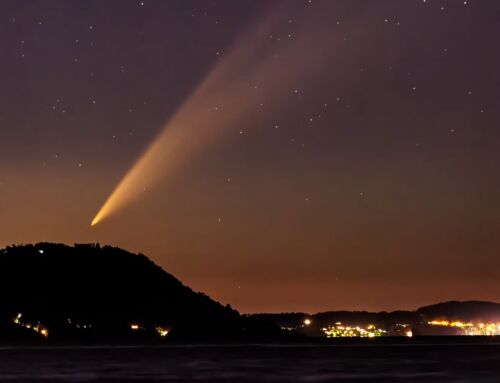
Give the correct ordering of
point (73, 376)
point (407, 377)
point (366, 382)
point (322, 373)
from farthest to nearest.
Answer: point (322, 373)
point (73, 376)
point (407, 377)
point (366, 382)

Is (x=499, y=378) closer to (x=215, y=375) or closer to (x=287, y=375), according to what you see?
(x=287, y=375)

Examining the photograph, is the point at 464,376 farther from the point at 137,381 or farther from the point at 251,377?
the point at 137,381

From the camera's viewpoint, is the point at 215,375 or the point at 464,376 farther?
the point at 215,375

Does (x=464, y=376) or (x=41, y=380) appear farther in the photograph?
(x=464, y=376)

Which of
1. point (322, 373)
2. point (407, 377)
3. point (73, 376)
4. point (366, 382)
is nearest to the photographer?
point (366, 382)

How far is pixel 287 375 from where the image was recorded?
7875 cm

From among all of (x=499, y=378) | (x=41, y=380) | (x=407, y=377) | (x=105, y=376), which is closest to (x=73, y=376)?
(x=105, y=376)

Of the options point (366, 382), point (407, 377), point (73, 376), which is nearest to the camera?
point (366, 382)

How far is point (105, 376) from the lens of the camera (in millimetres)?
75312

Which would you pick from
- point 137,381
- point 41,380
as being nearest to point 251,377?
point 137,381

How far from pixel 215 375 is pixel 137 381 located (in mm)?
11867

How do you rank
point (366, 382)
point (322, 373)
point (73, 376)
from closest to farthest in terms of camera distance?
point (366, 382), point (73, 376), point (322, 373)

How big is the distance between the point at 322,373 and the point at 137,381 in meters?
20.0

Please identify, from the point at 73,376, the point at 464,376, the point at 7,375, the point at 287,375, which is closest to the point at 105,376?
the point at 73,376
